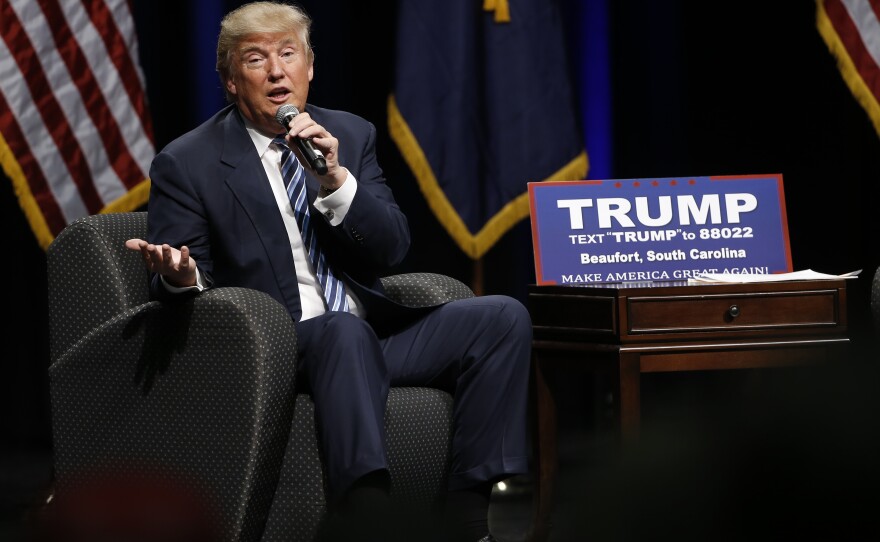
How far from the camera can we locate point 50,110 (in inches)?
138

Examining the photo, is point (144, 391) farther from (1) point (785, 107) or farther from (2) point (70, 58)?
(1) point (785, 107)

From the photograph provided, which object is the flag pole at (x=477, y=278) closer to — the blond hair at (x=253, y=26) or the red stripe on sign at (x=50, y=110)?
the red stripe on sign at (x=50, y=110)

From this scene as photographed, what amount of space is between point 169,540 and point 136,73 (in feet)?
9.87

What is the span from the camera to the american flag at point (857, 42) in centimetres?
376

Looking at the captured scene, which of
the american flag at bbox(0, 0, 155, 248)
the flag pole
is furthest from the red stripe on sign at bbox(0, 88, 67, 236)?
the flag pole

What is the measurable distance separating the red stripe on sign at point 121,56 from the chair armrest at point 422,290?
1150mm

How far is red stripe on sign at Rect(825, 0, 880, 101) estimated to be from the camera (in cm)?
376

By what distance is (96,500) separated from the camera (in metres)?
0.76

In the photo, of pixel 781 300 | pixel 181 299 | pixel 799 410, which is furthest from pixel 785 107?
pixel 799 410

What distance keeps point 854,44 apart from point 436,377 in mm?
2026

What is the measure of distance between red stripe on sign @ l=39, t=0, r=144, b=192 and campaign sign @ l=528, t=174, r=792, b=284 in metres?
1.36

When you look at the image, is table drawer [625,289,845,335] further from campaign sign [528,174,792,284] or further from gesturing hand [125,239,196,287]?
gesturing hand [125,239,196,287]

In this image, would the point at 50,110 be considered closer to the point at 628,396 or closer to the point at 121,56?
the point at 121,56

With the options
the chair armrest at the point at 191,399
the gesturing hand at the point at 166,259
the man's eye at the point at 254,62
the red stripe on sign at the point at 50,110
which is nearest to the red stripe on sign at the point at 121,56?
the red stripe on sign at the point at 50,110
